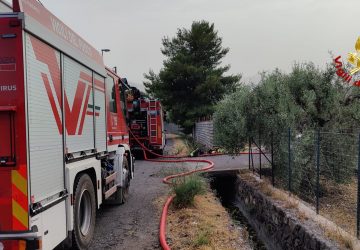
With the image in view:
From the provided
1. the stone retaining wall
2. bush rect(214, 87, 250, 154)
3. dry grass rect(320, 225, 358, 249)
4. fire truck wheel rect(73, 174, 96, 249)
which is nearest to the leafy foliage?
bush rect(214, 87, 250, 154)

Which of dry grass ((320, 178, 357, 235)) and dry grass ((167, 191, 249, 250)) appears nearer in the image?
dry grass ((167, 191, 249, 250))

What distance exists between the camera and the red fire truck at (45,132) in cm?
400

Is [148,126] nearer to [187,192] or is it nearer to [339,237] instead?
[187,192]

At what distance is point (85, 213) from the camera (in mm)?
6320

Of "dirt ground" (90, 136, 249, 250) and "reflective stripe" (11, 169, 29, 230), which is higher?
"reflective stripe" (11, 169, 29, 230)

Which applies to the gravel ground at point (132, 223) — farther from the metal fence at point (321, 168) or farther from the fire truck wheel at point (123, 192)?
A: the metal fence at point (321, 168)

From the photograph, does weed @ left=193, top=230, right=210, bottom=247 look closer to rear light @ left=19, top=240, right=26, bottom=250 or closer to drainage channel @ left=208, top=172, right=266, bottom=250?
rear light @ left=19, top=240, right=26, bottom=250

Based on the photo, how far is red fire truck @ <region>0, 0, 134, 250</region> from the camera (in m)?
4.00

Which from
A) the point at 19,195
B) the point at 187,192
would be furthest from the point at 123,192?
the point at 19,195

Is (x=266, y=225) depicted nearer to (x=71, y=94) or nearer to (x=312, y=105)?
(x=312, y=105)

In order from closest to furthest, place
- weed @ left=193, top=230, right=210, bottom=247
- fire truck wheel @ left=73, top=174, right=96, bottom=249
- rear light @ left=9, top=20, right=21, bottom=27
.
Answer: rear light @ left=9, top=20, right=21, bottom=27 < fire truck wheel @ left=73, top=174, right=96, bottom=249 < weed @ left=193, top=230, right=210, bottom=247

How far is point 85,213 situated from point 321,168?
5.53 metres

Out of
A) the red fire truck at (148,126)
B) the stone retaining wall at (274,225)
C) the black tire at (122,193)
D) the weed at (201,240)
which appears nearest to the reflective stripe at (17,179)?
the weed at (201,240)

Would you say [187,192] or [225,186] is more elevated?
[187,192]
